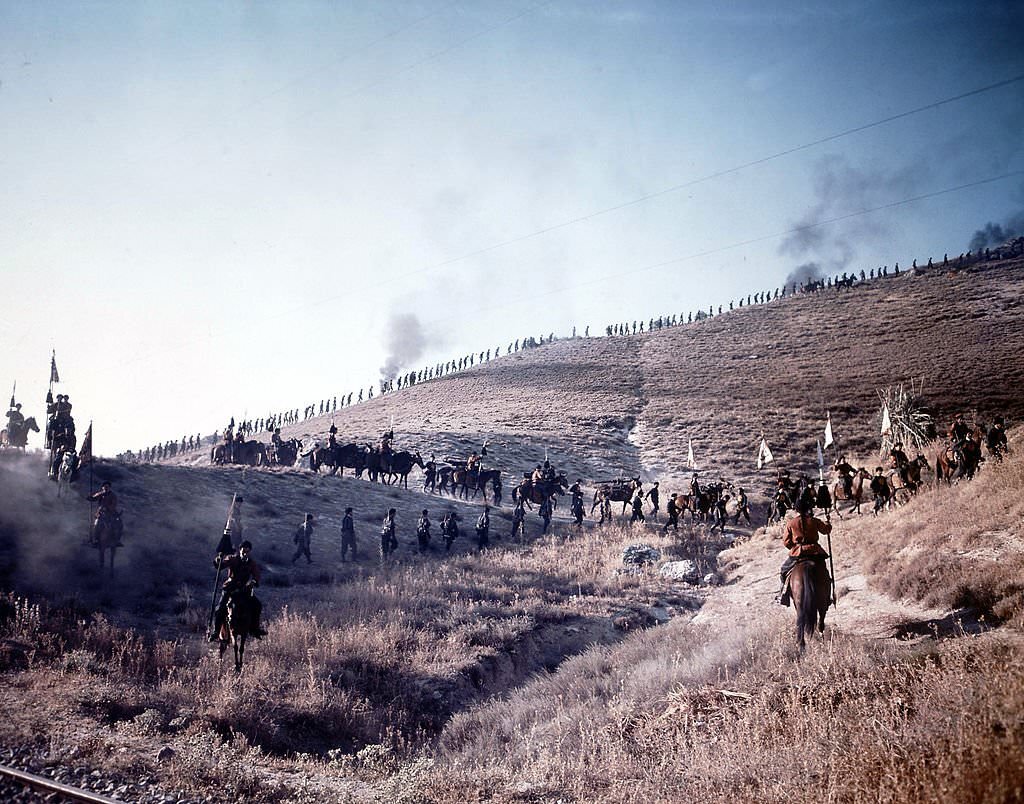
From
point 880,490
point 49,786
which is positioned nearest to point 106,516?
point 49,786

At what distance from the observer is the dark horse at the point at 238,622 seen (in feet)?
33.2

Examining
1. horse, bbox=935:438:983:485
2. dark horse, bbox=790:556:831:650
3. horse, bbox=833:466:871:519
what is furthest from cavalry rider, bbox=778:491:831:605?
horse, bbox=833:466:871:519

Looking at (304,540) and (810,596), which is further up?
(810,596)

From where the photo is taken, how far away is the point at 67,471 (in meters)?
18.8

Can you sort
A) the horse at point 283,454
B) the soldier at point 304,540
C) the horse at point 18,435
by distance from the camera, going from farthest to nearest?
1. the horse at point 283,454
2. the horse at point 18,435
3. the soldier at point 304,540

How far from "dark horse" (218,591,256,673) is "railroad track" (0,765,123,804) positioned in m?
4.06

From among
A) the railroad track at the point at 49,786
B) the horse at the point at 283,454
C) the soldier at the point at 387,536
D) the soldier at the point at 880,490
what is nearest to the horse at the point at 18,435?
the horse at the point at 283,454

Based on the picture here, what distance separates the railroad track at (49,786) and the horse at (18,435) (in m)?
24.0

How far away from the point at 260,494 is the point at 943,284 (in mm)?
82193

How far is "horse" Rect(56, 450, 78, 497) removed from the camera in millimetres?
18688

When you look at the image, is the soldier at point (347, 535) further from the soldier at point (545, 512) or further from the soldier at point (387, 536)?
the soldier at point (545, 512)

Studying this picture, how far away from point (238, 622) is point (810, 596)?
9327 millimetres

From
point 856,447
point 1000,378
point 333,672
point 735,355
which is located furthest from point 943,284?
point 333,672

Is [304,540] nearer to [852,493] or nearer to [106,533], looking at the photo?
[106,533]
